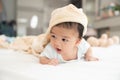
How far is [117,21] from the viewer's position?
2420 millimetres

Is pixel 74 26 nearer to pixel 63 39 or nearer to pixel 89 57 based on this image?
pixel 63 39

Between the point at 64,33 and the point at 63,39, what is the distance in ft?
0.08

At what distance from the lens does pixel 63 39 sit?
666 millimetres

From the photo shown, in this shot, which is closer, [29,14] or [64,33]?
[64,33]

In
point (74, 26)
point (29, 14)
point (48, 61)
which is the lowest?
point (48, 61)

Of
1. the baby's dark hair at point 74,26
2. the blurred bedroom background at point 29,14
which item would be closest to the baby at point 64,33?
the baby's dark hair at point 74,26

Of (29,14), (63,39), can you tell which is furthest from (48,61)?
(29,14)

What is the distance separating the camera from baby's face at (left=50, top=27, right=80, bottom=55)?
→ 0.65m

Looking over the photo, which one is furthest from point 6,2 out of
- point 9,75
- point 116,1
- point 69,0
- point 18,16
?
point 9,75

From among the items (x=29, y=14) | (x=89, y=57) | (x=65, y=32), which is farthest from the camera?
(x=29, y=14)

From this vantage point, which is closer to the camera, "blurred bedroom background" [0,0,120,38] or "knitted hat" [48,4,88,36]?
"knitted hat" [48,4,88,36]

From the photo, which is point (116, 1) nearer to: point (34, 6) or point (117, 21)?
point (117, 21)

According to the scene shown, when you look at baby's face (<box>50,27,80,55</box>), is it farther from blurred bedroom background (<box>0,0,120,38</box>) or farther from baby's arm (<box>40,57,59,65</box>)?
blurred bedroom background (<box>0,0,120,38</box>)

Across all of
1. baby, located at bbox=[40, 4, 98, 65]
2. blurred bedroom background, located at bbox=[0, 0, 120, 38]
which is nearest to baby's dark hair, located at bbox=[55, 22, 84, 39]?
baby, located at bbox=[40, 4, 98, 65]
